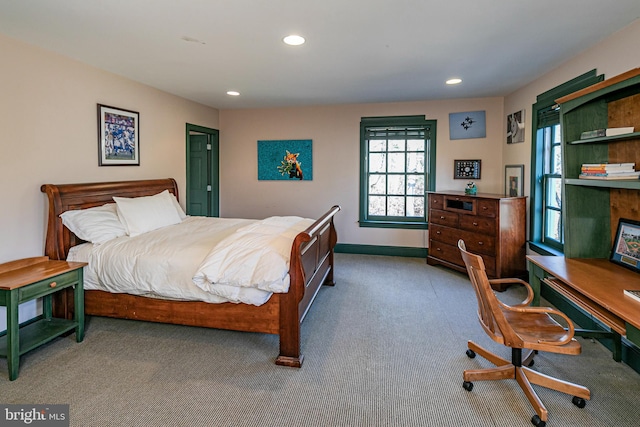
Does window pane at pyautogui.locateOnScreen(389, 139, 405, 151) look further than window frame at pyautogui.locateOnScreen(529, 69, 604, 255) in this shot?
Yes

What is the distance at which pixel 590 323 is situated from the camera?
9.51 feet

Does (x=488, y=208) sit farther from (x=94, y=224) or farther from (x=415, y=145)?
(x=94, y=224)

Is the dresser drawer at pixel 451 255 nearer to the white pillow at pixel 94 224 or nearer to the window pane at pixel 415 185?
the window pane at pixel 415 185

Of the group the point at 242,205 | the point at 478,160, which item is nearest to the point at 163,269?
the point at 242,205

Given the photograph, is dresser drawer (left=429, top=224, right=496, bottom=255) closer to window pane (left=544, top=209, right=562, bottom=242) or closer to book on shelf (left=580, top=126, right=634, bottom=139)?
window pane (left=544, top=209, right=562, bottom=242)

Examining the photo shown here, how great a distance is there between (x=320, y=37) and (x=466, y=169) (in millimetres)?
3342

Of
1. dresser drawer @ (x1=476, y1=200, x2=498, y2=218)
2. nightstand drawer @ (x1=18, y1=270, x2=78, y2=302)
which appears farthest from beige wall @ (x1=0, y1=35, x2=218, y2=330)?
dresser drawer @ (x1=476, y1=200, x2=498, y2=218)

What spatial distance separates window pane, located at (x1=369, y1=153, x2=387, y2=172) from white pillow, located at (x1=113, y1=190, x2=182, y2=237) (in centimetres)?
302

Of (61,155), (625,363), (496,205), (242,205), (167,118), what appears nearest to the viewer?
(625,363)

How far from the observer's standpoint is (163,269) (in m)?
2.75

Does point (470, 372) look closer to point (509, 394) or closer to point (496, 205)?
point (509, 394)

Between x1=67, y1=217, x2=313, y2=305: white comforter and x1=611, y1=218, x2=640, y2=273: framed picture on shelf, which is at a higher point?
x1=611, y1=218, x2=640, y2=273: framed picture on shelf

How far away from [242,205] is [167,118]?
6.34 ft

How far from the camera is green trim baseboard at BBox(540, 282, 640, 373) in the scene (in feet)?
7.83
